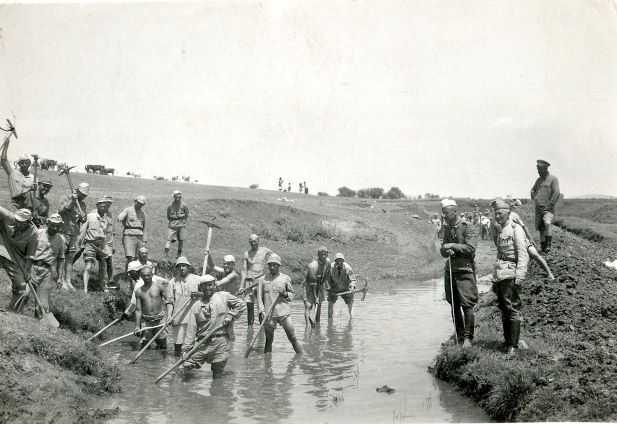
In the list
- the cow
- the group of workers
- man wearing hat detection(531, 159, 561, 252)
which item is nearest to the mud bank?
the group of workers

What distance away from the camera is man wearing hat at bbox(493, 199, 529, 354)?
854cm

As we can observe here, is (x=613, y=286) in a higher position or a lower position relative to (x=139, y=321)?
higher

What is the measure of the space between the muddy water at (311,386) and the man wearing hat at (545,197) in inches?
126

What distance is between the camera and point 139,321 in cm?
1153

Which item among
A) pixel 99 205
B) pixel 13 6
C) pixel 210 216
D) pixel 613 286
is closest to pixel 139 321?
pixel 99 205

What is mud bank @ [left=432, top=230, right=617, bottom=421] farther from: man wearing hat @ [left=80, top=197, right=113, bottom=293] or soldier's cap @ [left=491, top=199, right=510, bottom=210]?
man wearing hat @ [left=80, top=197, right=113, bottom=293]

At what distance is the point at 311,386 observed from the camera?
9.61 metres

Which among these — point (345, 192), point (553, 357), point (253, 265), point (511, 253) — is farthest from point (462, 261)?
point (345, 192)

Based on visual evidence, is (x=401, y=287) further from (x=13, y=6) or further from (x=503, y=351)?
(x=13, y=6)

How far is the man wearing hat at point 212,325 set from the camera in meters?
9.45

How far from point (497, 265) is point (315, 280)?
6.42 m

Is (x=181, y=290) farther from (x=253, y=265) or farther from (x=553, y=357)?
(x=553, y=357)

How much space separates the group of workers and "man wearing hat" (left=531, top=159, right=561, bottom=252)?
4.18 m

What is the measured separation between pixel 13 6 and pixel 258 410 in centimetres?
899
